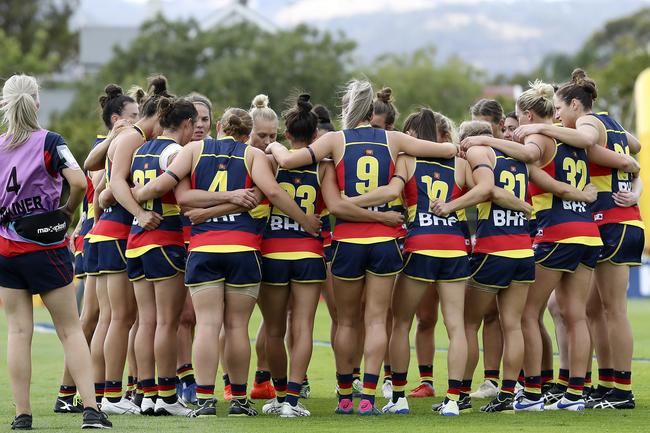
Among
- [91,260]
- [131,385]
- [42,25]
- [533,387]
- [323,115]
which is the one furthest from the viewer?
[42,25]

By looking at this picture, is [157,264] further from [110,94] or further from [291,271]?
[110,94]

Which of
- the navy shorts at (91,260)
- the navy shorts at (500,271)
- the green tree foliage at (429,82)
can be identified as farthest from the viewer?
the green tree foliage at (429,82)

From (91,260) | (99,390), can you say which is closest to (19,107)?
(91,260)

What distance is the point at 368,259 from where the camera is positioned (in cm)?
934

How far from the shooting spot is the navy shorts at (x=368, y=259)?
931 centimetres

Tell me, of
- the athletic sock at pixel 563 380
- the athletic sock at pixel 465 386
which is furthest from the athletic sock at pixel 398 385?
the athletic sock at pixel 563 380

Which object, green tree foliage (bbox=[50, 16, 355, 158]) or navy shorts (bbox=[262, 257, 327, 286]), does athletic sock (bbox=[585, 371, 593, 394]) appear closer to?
navy shorts (bbox=[262, 257, 327, 286])

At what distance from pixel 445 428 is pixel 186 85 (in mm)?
43529

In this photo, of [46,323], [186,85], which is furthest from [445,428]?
[186,85]

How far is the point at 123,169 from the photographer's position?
9586 millimetres

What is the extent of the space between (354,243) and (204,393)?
5.36ft

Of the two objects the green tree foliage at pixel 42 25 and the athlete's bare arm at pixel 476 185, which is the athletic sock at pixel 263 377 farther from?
the green tree foliage at pixel 42 25

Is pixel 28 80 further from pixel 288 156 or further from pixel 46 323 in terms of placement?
pixel 46 323

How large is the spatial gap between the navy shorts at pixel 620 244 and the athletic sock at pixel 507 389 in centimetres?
134
